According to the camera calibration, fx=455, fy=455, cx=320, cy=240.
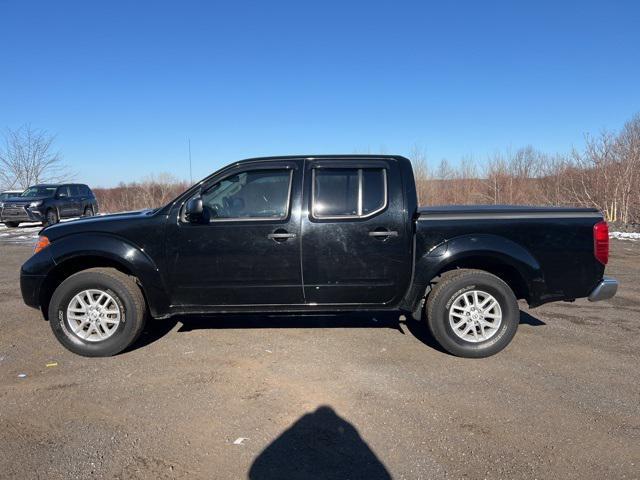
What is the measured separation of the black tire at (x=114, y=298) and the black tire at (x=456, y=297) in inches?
113

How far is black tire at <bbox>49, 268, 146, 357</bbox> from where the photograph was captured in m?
4.36

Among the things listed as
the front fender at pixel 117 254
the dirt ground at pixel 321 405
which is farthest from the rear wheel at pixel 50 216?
the front fender at pixel 117 254

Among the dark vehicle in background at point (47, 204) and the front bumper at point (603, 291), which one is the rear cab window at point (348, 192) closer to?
the front bumper at point (603, 291)

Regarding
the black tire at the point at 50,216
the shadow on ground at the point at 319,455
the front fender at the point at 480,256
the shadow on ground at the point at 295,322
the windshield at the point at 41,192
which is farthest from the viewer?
the windshield at the point at 41,192

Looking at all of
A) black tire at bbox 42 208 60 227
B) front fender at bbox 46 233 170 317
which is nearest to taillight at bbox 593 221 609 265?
front fender at bbox 46 233 170 317

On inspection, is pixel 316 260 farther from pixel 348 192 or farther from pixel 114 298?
pixel 114 298

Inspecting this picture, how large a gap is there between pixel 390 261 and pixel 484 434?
69.9 inches

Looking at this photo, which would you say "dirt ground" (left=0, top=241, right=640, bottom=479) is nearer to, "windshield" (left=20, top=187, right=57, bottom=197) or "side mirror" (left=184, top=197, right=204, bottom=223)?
"side mirror" (left=184, top=197, right=204, bottom=223)

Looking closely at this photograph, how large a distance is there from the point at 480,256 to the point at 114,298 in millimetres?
3544

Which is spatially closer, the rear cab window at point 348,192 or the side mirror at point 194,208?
the side mirror at point 194,208

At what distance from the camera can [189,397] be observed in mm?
3570

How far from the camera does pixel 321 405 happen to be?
3.42m

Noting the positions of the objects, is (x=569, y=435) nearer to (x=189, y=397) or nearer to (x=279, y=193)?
(x=189, y=397)

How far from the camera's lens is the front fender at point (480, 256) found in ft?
14.1
